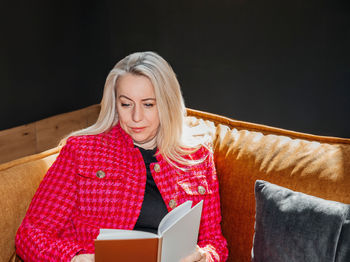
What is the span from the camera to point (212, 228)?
141 centimetres

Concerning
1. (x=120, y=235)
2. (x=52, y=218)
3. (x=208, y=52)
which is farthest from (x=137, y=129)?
(x=208, y=52)

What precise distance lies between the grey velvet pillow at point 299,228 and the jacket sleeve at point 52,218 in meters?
0.58

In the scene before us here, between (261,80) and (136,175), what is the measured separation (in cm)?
165

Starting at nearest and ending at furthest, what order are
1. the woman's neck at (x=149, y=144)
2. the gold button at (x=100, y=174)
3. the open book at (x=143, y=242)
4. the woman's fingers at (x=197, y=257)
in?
the open book at (x=143, y=242) < the woman's fingers at (x=197, y=257) < the gold button at (x=100, y=174) < the woman's neck at (x=149, y=144)

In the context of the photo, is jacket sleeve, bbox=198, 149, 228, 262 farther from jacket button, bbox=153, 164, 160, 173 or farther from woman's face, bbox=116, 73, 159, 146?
woman's face, bbox=116, 73, 159, 146

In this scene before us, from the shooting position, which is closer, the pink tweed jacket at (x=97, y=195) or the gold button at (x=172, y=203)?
the pink tweed jacket at (x=97, y=195)

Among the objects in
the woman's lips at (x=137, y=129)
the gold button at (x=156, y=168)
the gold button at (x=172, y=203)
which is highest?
the woman's lips at (x=137, y=129)

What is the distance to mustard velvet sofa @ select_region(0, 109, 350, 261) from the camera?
4.18 feet

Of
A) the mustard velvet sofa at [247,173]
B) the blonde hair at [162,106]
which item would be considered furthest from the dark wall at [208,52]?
the blonde hair at [162,106]

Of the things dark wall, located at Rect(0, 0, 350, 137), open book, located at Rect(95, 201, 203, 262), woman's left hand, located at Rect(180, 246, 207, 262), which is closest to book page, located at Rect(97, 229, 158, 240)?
open book, located at Rect(95, 201, 203, 262)

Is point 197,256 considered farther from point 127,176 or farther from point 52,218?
point 52,218

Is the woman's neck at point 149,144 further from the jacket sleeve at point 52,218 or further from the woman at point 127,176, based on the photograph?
the jacket sleeve at point 52,218

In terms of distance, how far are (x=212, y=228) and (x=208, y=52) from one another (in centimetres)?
182

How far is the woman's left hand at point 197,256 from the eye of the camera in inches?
47.3
